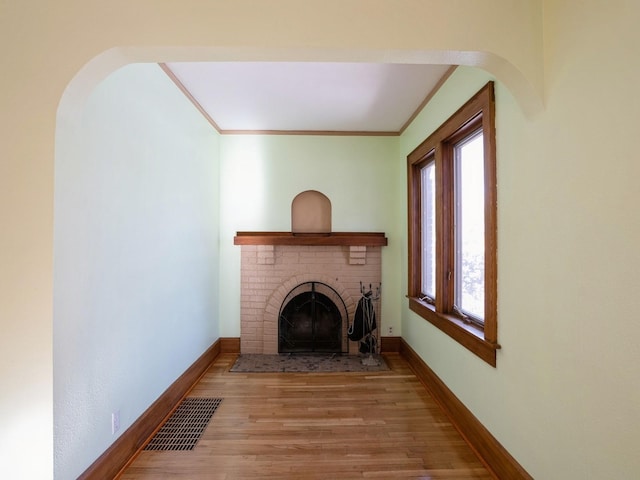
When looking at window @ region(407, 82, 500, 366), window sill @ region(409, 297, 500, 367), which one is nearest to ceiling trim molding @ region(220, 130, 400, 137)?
window @ region(407, 82, 500, 366)

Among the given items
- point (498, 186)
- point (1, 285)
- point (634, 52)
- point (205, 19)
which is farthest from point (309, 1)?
point (1, 285)

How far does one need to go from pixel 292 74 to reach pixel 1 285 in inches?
84.7

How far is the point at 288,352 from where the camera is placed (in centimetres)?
377

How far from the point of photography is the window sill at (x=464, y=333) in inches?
73.1

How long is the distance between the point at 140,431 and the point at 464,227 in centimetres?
268

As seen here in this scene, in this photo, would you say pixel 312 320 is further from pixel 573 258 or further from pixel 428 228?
pixel 573 258

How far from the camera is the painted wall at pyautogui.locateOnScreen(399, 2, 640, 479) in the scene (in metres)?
1.05

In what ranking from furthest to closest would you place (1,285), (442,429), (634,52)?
(442,429) → (1,285) → (634,52)

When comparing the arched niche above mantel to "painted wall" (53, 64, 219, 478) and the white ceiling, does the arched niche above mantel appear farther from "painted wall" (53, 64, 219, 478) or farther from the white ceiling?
"painted wall" (53, 64, 219, 478)

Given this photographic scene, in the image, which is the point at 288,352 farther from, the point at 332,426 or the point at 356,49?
the point at 356,49

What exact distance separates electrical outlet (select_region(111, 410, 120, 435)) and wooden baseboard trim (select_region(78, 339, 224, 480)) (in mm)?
69

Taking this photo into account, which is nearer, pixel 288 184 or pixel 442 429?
pixel 442 429

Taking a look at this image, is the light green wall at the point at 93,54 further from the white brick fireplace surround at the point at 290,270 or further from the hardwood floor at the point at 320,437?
the white brick fireplace surround at the point at 290,270

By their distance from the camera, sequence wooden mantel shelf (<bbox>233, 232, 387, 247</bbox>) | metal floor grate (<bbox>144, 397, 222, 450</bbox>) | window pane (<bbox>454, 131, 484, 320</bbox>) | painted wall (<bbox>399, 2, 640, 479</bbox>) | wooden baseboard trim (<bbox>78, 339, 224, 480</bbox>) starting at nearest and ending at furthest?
painted wall (<bbox>399, 2, 640, 479</bbox>), wooden baseboard trim (<bbox>78, 339, 224, 480</bbox>), metal floor grate (<bbox>144, 397, 222, 450</bbox>), window pane (<bbox>454, 131, 484, 320</bbox>), wooden mantel shelf (<bbox>233, 232, 387, 247</bbox>)
